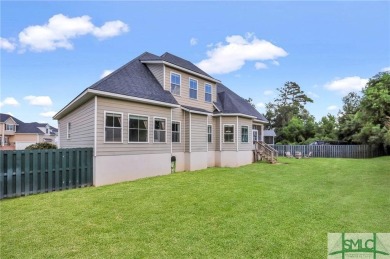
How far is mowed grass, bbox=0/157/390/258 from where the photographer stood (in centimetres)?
387

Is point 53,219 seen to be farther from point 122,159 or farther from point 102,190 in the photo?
point 122,159

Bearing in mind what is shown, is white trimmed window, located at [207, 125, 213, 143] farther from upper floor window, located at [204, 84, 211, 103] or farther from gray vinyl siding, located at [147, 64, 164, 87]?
gray vinyl siding, located at [147, 64, 164, 87]

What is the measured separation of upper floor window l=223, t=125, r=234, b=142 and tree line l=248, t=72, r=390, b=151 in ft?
28.7

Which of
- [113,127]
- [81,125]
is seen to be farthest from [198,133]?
[81,125]

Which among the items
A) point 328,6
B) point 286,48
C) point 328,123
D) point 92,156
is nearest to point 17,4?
point 92,156

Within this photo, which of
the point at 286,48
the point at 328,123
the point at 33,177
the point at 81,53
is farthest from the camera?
the point at 328,123

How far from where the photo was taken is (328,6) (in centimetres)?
1105

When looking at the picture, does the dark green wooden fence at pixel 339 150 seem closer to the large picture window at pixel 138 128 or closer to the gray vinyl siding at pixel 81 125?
the large picture window at pixel 138 128

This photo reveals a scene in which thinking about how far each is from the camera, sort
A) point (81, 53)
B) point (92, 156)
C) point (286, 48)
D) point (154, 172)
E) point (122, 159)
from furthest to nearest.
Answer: point (286, 48) < point (81, 53) < point (154, 172) < point (122, 159) < point (92, 156)

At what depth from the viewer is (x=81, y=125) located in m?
11.7

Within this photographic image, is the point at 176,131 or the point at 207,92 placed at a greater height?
the point at 207,92

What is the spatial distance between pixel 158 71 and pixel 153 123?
356 cm

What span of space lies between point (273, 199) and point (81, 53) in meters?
16.2

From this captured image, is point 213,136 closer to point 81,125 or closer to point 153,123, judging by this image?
point 153,123
